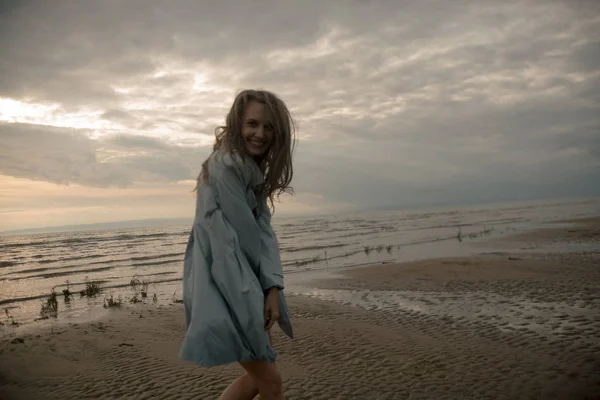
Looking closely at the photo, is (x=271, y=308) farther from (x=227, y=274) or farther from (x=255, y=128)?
(x=255, y=128)

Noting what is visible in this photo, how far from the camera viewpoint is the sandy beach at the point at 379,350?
453 centimetres

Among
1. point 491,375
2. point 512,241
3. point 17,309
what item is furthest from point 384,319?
point 512,241

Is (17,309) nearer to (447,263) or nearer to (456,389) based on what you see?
(456,389)

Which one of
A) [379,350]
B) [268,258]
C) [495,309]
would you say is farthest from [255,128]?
[495,309]

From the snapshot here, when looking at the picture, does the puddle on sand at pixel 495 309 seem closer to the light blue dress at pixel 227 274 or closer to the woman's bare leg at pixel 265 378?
the woman's bare leg at pixel 265 378

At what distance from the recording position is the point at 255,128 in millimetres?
2590

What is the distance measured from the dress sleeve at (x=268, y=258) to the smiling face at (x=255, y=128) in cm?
36

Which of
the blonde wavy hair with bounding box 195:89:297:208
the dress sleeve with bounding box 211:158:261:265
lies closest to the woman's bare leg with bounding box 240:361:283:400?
the dress sleeve with bounding box 211:158:261:265

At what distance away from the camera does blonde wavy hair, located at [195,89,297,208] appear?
260cm

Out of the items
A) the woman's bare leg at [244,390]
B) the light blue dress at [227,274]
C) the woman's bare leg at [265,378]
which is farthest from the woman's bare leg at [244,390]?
the light blue dress at [227,274]

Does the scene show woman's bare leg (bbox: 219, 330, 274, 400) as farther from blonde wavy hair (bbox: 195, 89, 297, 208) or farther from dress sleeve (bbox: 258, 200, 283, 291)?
blonde wavy hair (bbox: 195, 89, 297, 208)

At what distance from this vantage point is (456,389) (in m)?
4.30

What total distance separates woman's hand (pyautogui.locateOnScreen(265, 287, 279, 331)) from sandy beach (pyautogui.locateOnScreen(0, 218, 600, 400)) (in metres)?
2.52

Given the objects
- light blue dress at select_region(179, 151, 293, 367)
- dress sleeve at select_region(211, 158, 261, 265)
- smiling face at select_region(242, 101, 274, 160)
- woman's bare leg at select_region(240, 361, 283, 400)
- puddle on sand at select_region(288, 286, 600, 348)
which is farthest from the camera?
puddle on sand at select_region(288, 286, 600, 348)
